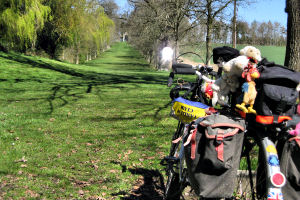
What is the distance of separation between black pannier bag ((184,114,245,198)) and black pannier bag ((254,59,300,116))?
243 mm

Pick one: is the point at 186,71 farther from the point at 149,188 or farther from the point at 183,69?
the point at 149,188

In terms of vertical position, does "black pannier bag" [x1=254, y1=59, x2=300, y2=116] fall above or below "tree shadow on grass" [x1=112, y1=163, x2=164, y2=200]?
above

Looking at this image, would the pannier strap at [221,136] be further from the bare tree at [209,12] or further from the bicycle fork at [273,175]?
the bare tree at [209,12]

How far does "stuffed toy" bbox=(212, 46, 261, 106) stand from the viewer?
225 cm

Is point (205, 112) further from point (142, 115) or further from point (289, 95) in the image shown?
point (142, 115)

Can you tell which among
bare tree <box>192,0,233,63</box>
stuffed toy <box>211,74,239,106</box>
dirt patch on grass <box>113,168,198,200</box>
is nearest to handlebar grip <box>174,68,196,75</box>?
stuffed toy <box>211,74,239,106</box>

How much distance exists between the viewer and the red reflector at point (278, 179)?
6.41ft

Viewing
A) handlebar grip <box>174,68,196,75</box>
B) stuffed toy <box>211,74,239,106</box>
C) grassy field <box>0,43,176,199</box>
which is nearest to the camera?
stuffed toy <box>211,74,239,106</box>

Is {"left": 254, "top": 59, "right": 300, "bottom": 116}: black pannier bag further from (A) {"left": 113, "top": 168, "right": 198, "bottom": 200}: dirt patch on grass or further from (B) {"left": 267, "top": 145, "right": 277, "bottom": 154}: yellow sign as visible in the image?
(A) {"left": 113, "top": 168, "right": 198, "bottom": 200}: dirt patch on grass

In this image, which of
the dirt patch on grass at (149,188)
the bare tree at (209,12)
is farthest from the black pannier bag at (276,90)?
the bare tree at (209,12)

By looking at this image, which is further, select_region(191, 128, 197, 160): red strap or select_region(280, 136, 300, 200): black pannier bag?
select_region(191, 128, 197, 160): red strap

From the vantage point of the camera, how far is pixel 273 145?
6.97ft

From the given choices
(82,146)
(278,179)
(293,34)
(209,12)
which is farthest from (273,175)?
(209,12)

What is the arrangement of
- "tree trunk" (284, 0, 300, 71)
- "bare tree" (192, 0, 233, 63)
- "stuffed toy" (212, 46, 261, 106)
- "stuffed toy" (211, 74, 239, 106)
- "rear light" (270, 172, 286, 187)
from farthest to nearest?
1. "bare tree" (192, 0, 233, 63)
2. "tree trunk" (284, 0, 300, 71)
3. "stuffed toy" (211, 74, 239, 106)
4. "stuffed toy" (212, 46, 261, 106)
5. "rear light" (270, 172, 286, 187)
